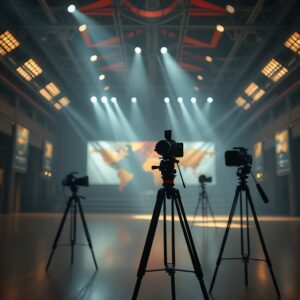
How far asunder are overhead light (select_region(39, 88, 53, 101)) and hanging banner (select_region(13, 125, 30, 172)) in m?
1.88

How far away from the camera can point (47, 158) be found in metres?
16.4

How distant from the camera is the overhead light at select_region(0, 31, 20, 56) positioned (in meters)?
9.77

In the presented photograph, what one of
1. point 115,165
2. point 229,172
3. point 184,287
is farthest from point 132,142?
point 184,287

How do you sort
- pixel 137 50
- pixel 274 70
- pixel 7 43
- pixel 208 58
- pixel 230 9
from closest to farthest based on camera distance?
pixel 230 9 < pixel 7 43 < pixel 137 50 < pixel 274 70 < pixel 208 58

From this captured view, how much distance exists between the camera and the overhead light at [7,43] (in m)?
9.77

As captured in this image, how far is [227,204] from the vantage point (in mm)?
15930

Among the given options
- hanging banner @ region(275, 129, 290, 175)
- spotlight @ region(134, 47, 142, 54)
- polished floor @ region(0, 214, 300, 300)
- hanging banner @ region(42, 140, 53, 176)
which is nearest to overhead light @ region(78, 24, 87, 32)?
spotlight @ region(134, 47, 142, 54)

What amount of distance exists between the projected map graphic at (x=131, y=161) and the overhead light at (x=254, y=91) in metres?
4.33

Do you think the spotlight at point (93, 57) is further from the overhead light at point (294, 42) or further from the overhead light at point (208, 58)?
the overhead light at point (294, 42)

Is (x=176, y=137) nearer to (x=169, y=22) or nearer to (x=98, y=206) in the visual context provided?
(x=98, y=206)

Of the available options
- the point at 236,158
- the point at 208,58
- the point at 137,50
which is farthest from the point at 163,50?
the point at 236,158

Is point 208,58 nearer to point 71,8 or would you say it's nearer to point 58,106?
point 71,8

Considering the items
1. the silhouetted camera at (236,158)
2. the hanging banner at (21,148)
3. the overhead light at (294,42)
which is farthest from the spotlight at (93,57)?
the silhouetted camera at (236,158)

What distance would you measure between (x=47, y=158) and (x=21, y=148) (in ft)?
11.0
